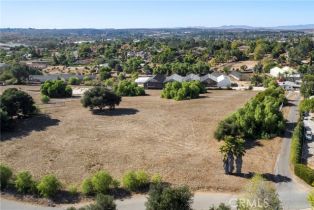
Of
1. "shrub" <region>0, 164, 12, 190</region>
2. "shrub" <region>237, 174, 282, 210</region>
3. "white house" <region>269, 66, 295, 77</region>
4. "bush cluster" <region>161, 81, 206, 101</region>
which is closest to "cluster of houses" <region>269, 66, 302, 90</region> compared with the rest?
"white house" <region>269, 66, 295, 77</region>

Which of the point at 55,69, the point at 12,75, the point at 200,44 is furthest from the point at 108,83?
the point at 200,44

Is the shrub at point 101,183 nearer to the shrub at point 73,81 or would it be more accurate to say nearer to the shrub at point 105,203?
the shrub at point 105,203

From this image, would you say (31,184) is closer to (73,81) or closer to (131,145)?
(131,145)

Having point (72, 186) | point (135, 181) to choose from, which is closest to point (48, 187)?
point (72, 186)

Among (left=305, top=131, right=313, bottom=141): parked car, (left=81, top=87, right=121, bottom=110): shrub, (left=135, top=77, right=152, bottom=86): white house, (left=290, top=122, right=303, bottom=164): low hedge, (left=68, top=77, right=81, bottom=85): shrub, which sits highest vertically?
(left=81, top=87, right=121, bottom=110): shrub

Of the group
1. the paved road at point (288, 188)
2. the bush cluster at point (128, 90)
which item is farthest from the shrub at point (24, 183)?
the bush cluster at point (128, 90)

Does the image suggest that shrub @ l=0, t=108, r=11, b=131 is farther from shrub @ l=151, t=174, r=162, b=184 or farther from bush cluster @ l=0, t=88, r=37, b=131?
shrub @ l=151, t=174, r=162, b=184

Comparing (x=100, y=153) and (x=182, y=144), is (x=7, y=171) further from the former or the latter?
(x=182, y=144)
